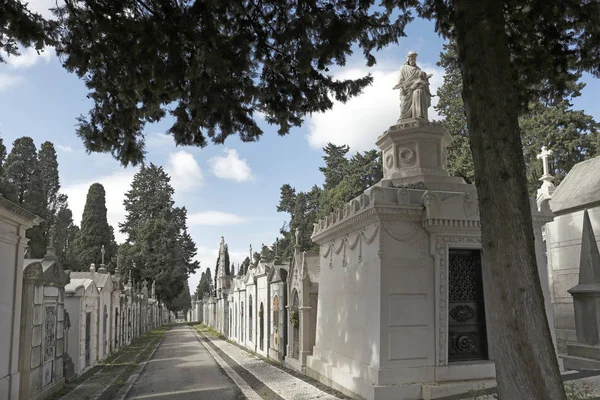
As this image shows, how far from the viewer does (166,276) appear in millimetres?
46688

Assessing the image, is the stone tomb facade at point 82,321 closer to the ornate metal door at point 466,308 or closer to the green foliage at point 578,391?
the ornate metal door at point 466,308

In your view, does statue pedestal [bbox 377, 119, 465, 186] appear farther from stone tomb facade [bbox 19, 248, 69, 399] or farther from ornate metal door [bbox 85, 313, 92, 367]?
ornate metal door [bbox 85, 313, 92, 367]

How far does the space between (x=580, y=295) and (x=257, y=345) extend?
1208 cm

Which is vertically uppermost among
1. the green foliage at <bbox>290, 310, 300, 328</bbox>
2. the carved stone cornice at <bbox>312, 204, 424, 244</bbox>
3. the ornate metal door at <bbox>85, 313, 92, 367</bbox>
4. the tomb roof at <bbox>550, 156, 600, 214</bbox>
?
the tomb roof at <bbox>550, 156, 600, 214</bbox>

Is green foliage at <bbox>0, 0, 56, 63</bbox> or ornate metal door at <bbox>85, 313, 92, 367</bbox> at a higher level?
green foliage at <bbox>0, 0, 56, 63</bbox>

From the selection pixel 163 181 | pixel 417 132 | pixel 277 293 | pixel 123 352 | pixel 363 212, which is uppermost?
pixel 163 181

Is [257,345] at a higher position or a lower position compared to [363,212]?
lower

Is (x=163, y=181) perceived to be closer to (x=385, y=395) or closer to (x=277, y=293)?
(x=277, y=293)

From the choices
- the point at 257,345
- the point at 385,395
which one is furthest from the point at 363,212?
the point at 257,345

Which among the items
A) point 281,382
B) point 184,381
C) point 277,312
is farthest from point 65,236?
point 281,382

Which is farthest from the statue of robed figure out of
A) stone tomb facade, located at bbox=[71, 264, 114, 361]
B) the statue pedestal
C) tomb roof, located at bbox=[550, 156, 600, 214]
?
stone tomb facade, located at bbox=[71, 264, 114, 361]

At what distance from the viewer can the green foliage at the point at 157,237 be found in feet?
153

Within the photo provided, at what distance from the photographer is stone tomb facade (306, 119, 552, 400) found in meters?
8.21

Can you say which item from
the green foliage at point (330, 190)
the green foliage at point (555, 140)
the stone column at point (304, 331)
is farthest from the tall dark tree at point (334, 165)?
the stone column at point (304, 331)
